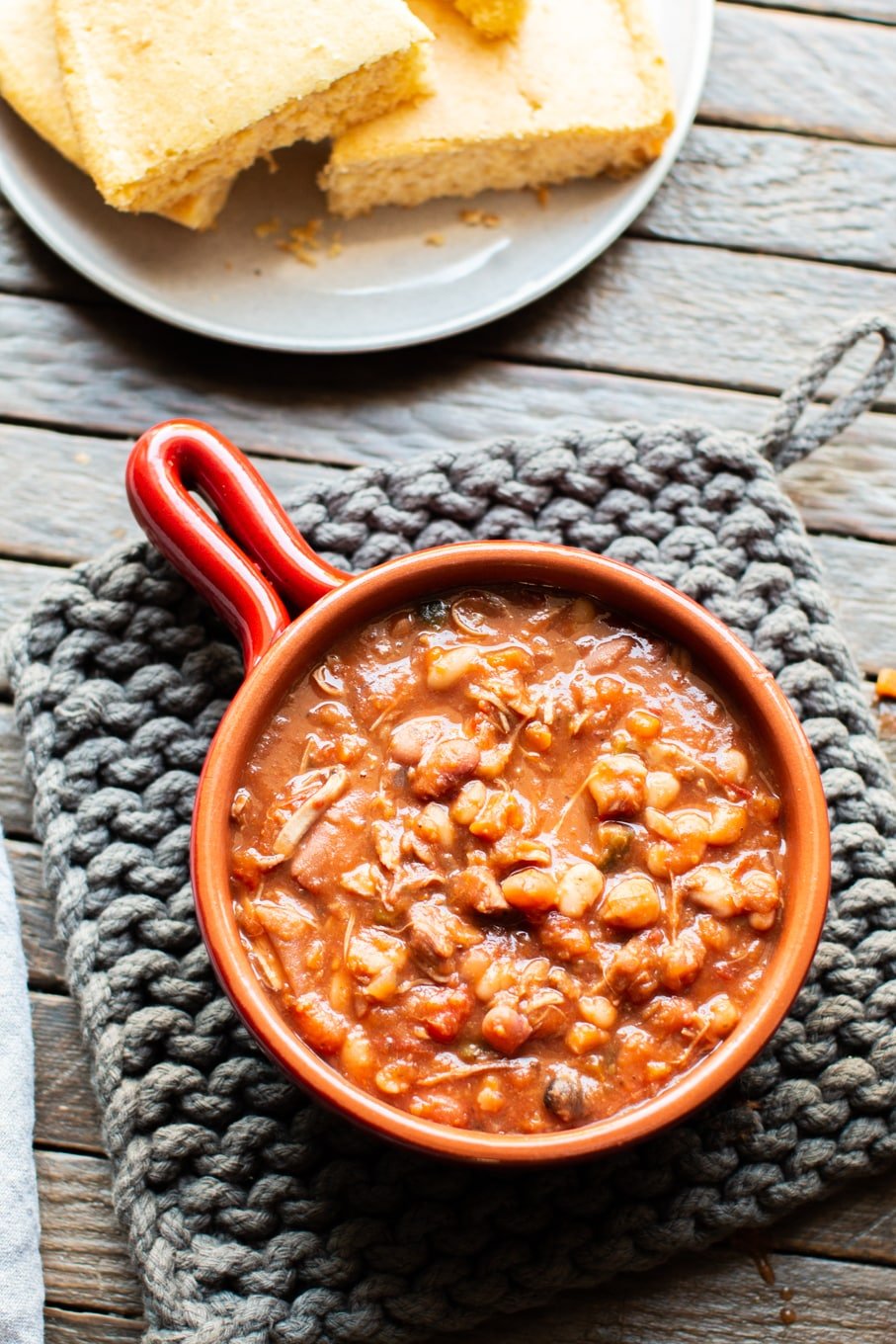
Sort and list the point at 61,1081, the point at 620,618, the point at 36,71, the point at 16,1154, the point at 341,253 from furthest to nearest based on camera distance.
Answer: the point at 341,253 < the point at 36,71 < the point at 61,1081 < the point at 16,1154 < the point at 620,618

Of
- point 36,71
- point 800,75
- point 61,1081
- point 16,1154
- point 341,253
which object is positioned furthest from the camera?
point 800,75

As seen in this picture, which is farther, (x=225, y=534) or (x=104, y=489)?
(x=104, y=489)

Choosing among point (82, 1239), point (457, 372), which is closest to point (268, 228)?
point (457, 372)

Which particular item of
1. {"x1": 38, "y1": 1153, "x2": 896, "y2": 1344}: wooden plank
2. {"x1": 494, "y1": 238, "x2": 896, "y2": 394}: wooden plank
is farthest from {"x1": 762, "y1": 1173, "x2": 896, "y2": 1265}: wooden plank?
{"x1": 494, "y1": 238, "x2": 896, "y2": 394}: wooden plank

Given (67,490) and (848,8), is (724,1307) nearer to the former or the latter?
(67,490)

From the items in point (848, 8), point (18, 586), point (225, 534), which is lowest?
point (18, 586)

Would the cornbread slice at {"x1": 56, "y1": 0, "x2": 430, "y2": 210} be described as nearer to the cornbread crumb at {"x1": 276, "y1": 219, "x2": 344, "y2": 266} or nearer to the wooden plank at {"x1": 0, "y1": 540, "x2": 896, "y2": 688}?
the cornbread crumb at {"x1": 276, "y1": 219, "x2": 344, "y2": 266}
